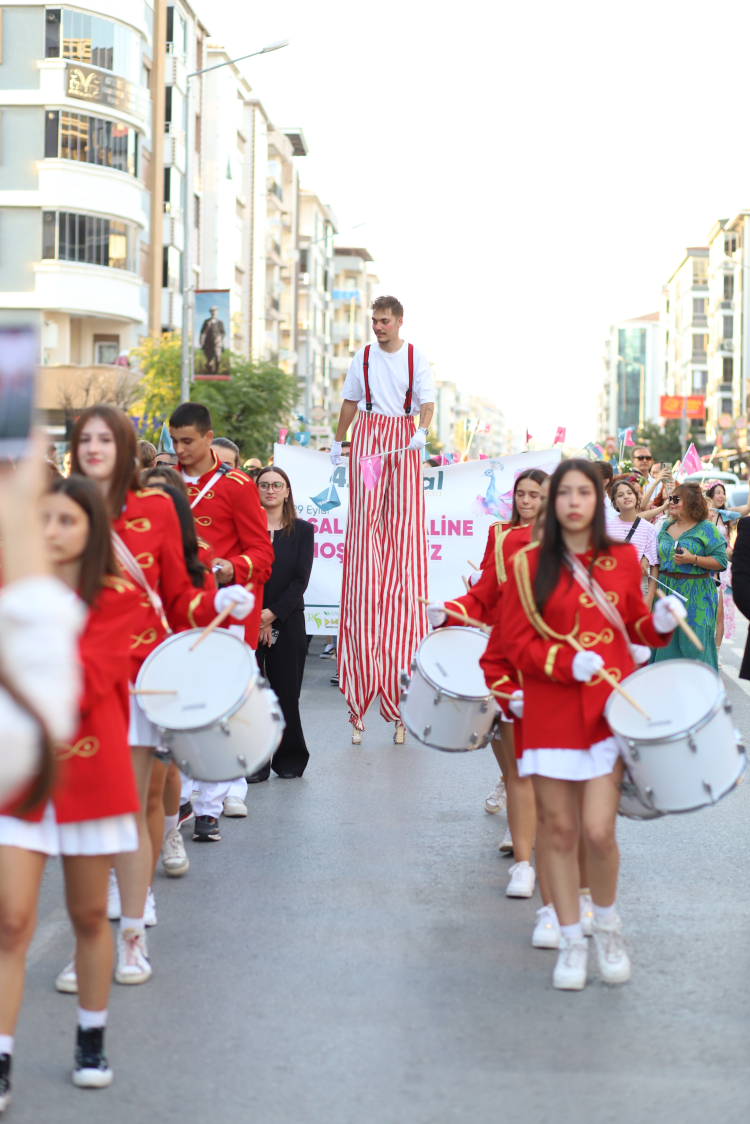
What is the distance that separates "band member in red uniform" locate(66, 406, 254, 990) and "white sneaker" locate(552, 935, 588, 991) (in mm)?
1427

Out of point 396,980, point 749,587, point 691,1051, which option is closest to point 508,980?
point 396,980

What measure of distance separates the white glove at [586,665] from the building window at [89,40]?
45.9 meters

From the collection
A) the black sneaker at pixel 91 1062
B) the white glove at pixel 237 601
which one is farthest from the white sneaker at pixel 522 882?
the black sneaker at pixel 91 1062

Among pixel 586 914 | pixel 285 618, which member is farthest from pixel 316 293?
pixel 586 914

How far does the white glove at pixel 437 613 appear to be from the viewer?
6.04 meters

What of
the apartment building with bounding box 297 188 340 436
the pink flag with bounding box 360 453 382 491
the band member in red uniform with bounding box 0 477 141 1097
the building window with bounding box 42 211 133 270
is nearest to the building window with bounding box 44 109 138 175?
the building window with bounding box 42 211 133 270

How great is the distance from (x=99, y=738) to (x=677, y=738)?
1.82 metres

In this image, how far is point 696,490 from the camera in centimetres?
1166

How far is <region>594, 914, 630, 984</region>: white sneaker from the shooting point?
5148 mm

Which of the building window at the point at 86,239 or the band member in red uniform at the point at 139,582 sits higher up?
the building window at the point at 86,239

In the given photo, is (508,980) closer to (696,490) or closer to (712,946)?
(712,946)

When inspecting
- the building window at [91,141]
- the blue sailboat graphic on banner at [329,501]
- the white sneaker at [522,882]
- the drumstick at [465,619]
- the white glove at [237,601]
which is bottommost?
the white sneaker at [522,882]

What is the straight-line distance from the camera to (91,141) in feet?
158

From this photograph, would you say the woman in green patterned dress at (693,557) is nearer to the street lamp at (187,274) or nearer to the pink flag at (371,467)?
the pink flag at (371,467)
